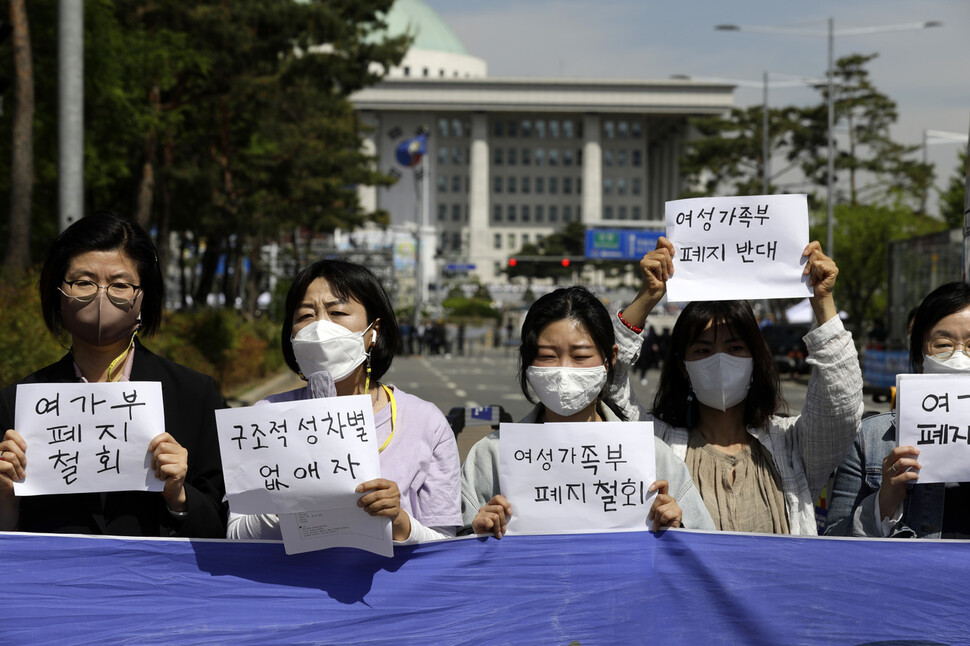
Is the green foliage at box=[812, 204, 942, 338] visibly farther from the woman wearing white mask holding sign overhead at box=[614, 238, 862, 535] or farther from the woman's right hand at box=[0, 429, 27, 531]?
the woman's right hand at box=[0, 429, 27, 531]

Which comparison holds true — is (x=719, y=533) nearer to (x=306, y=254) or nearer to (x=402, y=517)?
(x=402, y=517)

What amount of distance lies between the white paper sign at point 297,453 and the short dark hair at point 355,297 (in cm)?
32

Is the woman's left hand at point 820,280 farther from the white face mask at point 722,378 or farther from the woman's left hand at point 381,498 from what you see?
the woman's left hand at point 381,498

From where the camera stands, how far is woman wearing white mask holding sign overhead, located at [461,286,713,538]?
130 inches

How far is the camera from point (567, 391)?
332 cm

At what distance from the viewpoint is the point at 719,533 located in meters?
3.31

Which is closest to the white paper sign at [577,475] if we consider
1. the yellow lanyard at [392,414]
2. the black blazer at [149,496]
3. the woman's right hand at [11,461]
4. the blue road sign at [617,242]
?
the yellow lanyard at [392,414]

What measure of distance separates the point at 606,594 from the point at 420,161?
77.4 metres

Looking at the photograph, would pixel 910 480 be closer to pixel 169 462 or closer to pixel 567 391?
pixel 567 391

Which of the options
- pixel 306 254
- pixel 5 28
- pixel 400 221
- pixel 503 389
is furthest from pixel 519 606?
pixel 400 221

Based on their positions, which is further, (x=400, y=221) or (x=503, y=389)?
(x=400, y=221)

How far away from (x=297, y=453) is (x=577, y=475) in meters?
0.78

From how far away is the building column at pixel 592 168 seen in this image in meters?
125

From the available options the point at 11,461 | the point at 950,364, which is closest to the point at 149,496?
the point at 11,461
